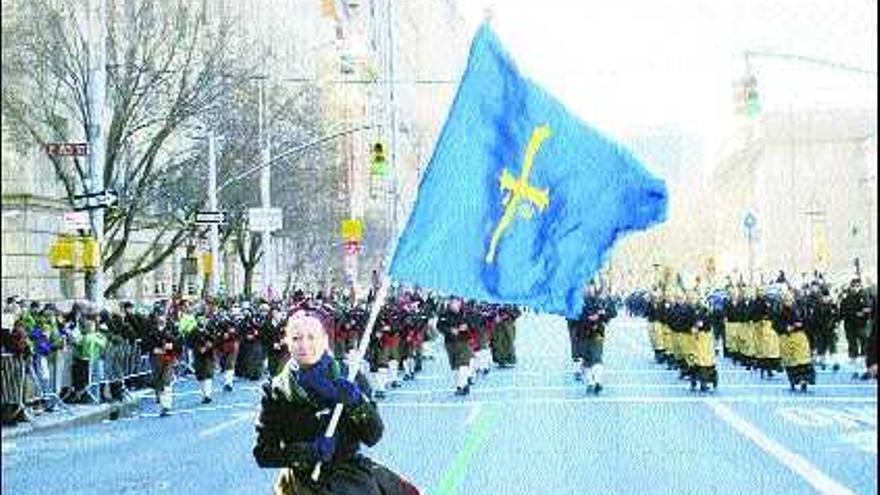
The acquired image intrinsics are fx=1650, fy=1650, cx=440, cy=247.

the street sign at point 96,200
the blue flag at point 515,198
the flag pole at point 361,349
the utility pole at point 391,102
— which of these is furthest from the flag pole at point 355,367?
the utility pole at point 391,102

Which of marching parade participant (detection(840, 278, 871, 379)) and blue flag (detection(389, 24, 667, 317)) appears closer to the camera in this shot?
blue flag (detection(389, 24, 667, 317))

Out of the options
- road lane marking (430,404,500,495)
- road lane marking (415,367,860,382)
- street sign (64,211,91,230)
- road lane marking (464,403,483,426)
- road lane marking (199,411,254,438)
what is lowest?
road lane marking (199,411,254,438)

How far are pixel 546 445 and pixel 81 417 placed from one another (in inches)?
307

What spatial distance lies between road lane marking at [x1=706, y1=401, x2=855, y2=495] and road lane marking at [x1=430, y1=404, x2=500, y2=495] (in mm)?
2634

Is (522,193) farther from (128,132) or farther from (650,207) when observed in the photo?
(128,132)

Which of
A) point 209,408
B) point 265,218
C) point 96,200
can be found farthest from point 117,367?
point 265,218

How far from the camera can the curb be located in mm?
19156

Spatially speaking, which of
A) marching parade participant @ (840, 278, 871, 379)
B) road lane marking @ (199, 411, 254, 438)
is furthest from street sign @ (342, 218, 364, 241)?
road lane marking @ (199, 411, 254, 438)

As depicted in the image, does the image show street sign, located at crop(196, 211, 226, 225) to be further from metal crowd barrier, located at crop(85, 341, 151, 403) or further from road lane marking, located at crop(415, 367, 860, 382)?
road lane marking, located at crop(415, 367, 860, 382)

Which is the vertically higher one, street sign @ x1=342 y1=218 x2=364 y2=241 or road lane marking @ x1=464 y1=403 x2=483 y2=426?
street sign @ x1=342 y1=218 x2=364 y2=241

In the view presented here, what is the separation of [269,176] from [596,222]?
30.3 metres

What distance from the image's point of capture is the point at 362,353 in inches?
263

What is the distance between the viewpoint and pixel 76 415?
834 inches

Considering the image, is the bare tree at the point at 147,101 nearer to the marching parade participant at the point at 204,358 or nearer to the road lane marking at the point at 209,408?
the marching parade participant at the point at 204,358
